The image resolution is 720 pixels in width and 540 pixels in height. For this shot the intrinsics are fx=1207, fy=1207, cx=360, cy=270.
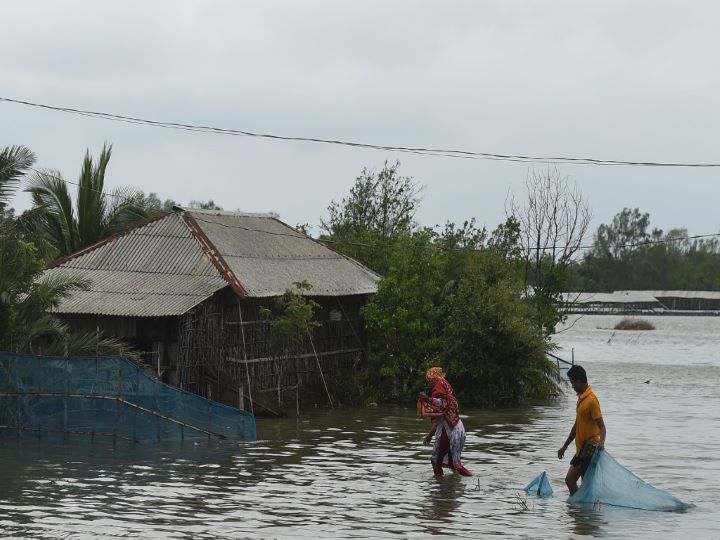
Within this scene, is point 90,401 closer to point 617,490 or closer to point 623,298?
point 617,490

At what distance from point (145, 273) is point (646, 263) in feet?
396

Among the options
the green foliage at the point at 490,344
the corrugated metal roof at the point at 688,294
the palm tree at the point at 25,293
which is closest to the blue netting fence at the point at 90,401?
the palm tree at the point at 25,293

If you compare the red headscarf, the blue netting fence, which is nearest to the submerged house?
the blue netting fence

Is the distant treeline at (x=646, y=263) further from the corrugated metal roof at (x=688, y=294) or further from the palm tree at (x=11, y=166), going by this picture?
the palm tree at (x=11, y=166)

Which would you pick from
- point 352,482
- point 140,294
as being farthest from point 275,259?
point 352,482

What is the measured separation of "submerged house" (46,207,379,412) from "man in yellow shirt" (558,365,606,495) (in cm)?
1003

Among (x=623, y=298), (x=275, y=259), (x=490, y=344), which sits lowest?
(x=490, y=344)

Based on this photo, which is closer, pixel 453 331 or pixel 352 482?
pixel 352 482

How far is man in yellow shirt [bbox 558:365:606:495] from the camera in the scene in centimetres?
1342

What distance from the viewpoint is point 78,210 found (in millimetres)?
30109

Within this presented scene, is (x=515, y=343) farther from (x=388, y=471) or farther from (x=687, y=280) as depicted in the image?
(x=687, y=280)

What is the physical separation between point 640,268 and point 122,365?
12629 centimetres

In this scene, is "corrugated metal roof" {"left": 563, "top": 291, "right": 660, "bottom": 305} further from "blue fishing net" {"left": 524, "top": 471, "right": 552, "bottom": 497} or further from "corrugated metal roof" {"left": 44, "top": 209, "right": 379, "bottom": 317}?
"blue fishing net" {"left": 524, "top": 471, "right": 552, "bottom": 497}

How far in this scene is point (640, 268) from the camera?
139m
